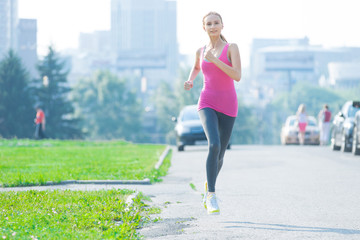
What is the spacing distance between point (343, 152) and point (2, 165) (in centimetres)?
1072

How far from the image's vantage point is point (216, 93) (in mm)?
7355

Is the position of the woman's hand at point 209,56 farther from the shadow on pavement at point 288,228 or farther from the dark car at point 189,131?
the dark car at point 189,131

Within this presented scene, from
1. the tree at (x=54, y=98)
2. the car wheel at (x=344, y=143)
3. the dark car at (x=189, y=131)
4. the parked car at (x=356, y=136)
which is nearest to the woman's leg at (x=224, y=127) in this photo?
the parked car at (x=356, y=136)

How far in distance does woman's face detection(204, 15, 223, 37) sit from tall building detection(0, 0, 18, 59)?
86179 millimetres

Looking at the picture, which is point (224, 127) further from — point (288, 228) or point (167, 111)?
point (167, 111)

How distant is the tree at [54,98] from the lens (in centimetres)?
7531

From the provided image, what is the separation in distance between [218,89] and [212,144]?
22.2 inches

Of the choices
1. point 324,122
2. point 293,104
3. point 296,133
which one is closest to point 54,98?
point 296,133

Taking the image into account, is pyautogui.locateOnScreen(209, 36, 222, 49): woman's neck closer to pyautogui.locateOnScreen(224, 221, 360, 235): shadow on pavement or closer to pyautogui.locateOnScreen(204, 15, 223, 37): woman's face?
pyautogui.locateOnScreen(204, 15, 223, 37): woman's face

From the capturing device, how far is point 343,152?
21.5 metres

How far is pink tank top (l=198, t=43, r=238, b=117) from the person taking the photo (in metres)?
7.30

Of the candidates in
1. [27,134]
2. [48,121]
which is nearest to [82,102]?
[48,121]

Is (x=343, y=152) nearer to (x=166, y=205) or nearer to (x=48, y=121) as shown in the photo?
(x=166, y=205)

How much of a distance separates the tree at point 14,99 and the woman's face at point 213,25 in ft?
204
